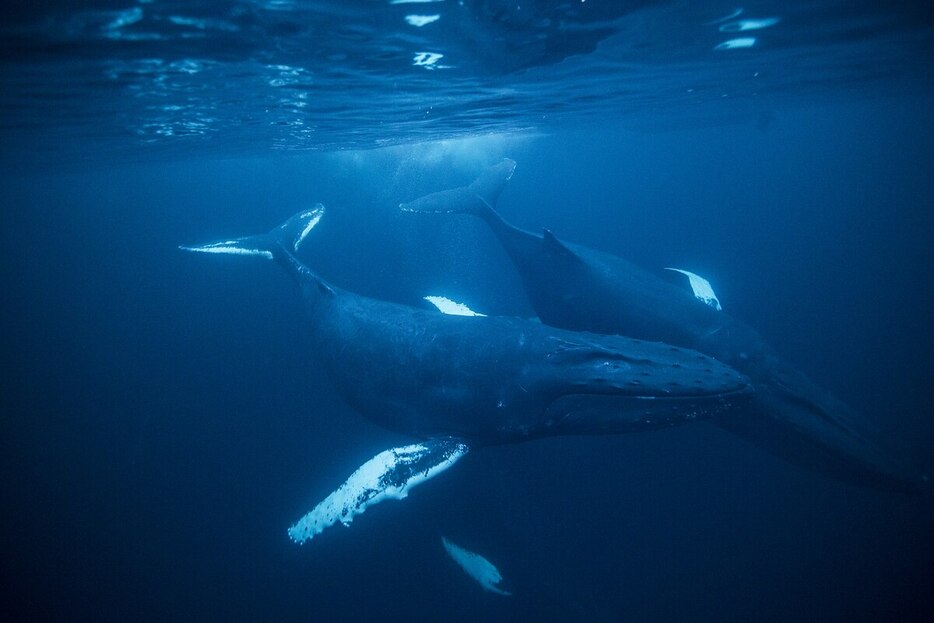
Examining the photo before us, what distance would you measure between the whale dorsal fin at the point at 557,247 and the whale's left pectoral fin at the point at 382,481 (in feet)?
15.6

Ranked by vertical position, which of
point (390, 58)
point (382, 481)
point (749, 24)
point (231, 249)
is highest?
point (749, 24)

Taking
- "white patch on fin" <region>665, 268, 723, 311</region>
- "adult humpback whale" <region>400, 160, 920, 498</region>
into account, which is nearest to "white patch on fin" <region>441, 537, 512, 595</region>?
"adult humpback whale" <region>400, 160, 920, 498</region>

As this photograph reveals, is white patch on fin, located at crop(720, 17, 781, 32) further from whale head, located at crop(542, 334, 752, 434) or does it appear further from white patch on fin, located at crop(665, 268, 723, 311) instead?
whale head, located at crop(542, 334, 752, 434)

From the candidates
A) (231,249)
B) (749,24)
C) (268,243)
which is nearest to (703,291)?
(749,24)

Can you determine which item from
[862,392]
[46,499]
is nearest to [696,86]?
[862,392]

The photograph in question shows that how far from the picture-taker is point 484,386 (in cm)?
729

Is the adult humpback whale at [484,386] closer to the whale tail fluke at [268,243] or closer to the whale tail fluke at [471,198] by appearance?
the whale tail fluke at [268,243]

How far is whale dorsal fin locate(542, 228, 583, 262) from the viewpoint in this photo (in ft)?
32.7

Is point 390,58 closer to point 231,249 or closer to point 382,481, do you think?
point 231,249

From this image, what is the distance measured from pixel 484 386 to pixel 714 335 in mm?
5240

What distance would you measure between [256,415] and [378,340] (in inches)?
330

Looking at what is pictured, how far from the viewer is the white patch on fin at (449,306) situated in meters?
10.7

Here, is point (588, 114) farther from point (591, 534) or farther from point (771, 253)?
point (591, 534)

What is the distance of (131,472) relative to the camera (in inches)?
544
